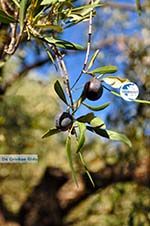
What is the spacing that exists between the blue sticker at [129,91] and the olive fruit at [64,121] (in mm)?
60

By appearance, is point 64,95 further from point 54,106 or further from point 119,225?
point 54,106

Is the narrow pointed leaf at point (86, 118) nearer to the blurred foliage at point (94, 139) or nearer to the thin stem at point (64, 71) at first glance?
the thin stem at point (64, 71)

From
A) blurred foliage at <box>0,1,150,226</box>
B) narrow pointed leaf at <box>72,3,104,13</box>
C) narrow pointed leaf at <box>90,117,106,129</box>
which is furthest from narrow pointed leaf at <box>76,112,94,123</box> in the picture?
blurred foliage at <box>0,1,150,226</box>

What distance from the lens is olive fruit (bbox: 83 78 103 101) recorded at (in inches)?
23.7

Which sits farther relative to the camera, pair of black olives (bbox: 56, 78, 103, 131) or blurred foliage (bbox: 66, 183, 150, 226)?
blurred foliage (bbox: 66, 183, 150, 226)

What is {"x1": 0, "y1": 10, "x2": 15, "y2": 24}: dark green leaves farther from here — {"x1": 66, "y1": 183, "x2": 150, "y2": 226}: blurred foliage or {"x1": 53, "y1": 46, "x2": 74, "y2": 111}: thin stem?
{"x1": 66, "y1": 183, "x2": 150, "y2": 226}: blurred foliage

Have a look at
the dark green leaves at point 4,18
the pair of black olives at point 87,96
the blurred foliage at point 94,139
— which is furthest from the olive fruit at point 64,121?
the blurred foliage at point 94,139

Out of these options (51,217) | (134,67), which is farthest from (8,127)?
(134,67)

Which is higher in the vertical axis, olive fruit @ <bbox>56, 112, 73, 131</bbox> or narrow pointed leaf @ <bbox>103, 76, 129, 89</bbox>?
narrow pointed leaf @ <bbox>103, 76, 129, 89</bbox>

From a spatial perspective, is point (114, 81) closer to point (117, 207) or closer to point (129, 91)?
point (129, 91)

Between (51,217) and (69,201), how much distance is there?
0.15 meters

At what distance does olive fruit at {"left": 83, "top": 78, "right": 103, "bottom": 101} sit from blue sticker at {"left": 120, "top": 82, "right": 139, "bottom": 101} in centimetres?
2

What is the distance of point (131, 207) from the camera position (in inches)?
93.5

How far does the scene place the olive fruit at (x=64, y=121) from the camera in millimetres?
591
